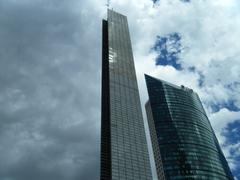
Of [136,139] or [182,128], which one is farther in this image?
[182,128]

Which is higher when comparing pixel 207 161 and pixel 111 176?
pixel 207 161

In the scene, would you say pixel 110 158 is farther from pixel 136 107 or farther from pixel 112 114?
pixel 136 107

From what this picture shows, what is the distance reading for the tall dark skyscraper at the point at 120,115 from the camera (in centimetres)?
10812

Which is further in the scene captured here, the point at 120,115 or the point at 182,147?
the point at 182,147

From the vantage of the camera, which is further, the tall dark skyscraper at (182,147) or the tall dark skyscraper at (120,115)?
the tall dark skyscraper at (182,147)

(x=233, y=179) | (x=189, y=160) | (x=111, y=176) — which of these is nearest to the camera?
(x=111, y=176)

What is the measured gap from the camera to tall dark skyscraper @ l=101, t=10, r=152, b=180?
108125 millimetres

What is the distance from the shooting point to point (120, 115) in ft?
417

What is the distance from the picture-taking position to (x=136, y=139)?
122562 mm

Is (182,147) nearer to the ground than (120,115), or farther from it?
farther from it

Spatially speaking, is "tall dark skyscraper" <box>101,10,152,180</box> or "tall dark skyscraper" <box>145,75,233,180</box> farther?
"tall dark skyscraper" <box>145,75,233,180</box>

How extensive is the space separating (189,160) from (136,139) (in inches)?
2403

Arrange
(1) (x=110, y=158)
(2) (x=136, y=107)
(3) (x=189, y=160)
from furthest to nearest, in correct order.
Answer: (3) (x=189, y=160) → (2) (x=136, y=107) → (1) (x=110, y=158)

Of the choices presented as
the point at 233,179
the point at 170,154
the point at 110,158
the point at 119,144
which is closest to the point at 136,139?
the point at 119,144
